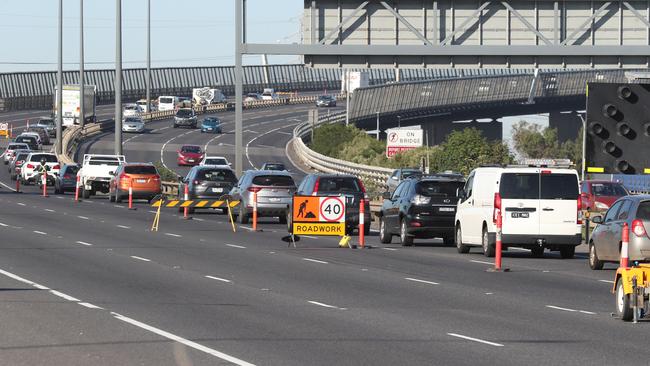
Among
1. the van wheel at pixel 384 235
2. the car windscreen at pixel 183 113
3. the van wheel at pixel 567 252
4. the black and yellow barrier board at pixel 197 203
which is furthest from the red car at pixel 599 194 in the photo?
the car windscreen at pixel 183 113

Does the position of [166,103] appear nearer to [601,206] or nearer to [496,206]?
[601,206]

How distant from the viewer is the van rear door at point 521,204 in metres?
29.5

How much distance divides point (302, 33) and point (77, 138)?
59309mm

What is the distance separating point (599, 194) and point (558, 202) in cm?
1920

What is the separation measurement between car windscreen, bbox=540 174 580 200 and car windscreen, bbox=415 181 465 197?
4.41 m

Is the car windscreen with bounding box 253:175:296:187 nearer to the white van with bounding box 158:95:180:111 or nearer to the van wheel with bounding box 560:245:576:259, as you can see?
the van wheel with bounding box 560:245:576:259

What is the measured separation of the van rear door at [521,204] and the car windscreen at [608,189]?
19235 mm

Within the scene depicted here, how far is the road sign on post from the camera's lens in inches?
1289

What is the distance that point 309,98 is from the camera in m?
171

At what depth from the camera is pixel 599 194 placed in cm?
4838

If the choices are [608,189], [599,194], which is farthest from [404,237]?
[608,189]

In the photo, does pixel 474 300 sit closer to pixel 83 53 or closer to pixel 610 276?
pixel 610 276

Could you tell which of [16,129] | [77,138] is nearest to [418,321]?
[77,138]

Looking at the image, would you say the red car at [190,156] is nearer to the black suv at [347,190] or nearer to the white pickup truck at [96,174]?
the white pickup truck at [96,174]
